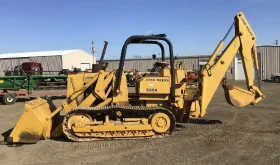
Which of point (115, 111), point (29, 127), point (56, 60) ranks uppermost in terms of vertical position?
point (56, 60)

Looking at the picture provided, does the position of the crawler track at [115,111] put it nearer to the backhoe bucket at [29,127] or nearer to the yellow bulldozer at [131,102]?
the yellow bulldozer at [131,102]

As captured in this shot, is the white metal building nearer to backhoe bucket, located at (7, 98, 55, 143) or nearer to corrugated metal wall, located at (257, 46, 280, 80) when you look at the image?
corrugated metal wall, located at (257, 46, 280, 80)

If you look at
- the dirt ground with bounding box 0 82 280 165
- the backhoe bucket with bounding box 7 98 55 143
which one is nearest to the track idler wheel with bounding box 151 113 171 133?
the dirt ground with bounding box 0 82 280 165

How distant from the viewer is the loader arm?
922cm

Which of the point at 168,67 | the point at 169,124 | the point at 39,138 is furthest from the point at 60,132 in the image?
the point at 168,67

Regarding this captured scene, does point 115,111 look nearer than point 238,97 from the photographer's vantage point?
Yes

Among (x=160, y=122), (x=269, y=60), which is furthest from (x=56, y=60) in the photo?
(x=160, y=122)

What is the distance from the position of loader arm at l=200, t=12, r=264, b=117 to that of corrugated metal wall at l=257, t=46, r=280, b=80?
3634cm

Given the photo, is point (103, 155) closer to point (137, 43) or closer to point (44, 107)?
point (44, 107)

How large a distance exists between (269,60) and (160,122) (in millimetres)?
39866

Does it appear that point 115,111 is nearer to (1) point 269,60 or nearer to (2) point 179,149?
(2) point 179,149

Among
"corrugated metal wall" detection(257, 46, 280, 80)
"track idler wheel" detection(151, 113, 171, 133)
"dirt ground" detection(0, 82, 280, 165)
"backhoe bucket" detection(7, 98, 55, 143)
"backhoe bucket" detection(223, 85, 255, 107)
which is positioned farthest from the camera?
"corrugated metal wall" detection(257, 46, 280, 80)

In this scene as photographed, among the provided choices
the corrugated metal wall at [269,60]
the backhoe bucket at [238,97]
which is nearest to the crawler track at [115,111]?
the backhoe bucket at [238,97]

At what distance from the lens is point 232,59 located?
9531 millimetres
